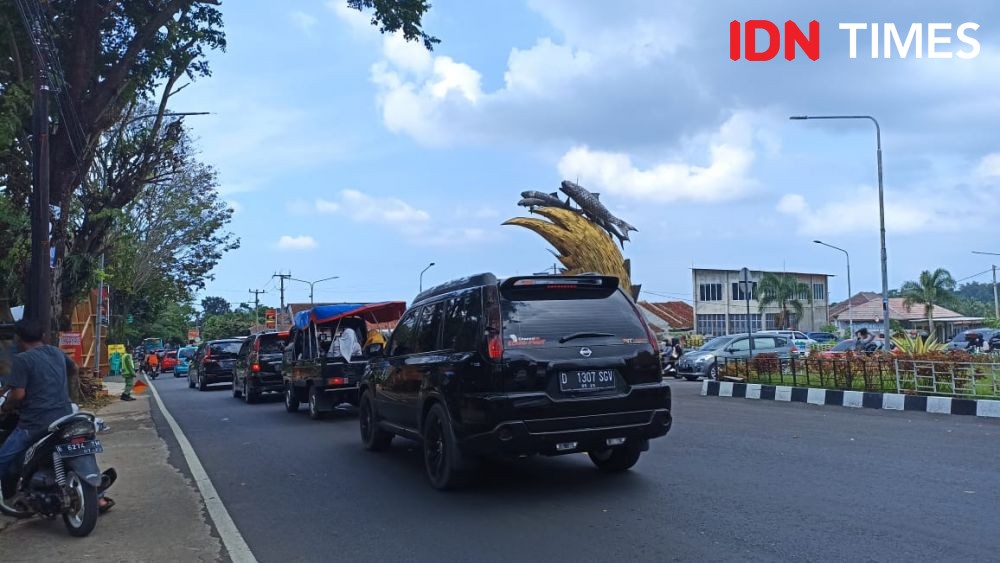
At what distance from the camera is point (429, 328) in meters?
7.91

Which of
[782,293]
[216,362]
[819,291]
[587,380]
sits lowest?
[216,362]

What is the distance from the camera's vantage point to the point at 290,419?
48.0 feet

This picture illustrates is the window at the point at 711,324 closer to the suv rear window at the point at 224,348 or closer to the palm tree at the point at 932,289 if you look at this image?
the palm tree at the point at 932,289

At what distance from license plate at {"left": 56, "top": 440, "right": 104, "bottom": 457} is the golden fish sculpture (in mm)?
20834

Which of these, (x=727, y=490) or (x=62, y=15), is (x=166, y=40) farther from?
(x=727, y=490)

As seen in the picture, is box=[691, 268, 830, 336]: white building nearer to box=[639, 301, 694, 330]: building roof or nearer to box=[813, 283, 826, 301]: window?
box=[639, 301, 694, 330]: building roof

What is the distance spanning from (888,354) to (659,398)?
10.8 m

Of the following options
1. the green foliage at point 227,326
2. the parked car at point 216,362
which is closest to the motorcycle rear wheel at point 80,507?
the parked car at point 216,362

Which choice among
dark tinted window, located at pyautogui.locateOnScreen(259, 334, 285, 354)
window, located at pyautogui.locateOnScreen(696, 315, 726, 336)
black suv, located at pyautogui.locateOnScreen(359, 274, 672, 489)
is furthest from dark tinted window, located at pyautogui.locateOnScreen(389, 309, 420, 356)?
window, located at pyautogui.locateOnScreen(696, 315, 726, 336)

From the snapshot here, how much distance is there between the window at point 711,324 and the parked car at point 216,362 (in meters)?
40.1

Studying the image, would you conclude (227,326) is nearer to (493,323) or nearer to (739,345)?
(739,345)

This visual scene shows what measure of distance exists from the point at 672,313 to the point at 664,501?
6467 centimetres

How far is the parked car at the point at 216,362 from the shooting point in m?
25.6

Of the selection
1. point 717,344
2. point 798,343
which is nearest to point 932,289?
point 798,343
